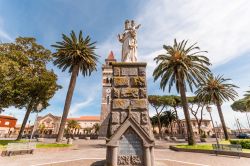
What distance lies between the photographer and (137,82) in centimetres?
764

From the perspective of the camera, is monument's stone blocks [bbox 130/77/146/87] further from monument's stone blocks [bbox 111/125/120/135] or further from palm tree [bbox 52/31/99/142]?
palm tree [bbox 52/31/99/142]

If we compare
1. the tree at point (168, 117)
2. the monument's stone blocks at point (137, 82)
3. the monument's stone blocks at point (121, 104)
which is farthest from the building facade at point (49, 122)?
the monument's stone blocks at point (137, 82)

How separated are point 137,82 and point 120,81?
33.7 inches

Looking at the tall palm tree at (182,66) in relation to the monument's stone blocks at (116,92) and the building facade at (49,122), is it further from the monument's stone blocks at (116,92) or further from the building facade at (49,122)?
the building facade at (49,122)

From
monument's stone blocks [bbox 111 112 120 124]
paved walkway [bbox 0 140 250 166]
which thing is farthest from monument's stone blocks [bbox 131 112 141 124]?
paved walkway [bbox 0 140 250 166]

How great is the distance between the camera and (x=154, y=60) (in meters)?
24.9

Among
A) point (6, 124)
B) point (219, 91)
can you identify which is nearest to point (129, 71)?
Result: point (219, 91)

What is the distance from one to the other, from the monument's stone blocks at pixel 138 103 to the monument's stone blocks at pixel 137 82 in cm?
76

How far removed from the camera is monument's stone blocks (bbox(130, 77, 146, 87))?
7.61 meters

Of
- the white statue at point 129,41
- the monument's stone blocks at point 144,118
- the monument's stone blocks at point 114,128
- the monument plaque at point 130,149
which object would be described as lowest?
the monument plaque at point 130,149

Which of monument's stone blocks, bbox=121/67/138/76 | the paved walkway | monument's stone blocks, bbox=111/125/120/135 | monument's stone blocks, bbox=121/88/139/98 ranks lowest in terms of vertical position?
the paved walkway

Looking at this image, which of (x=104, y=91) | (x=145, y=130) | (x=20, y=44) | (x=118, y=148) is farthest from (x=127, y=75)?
(x=104, y=91)

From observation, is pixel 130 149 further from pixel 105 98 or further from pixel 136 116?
pixel 105 98

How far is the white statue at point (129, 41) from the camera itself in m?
8.74
